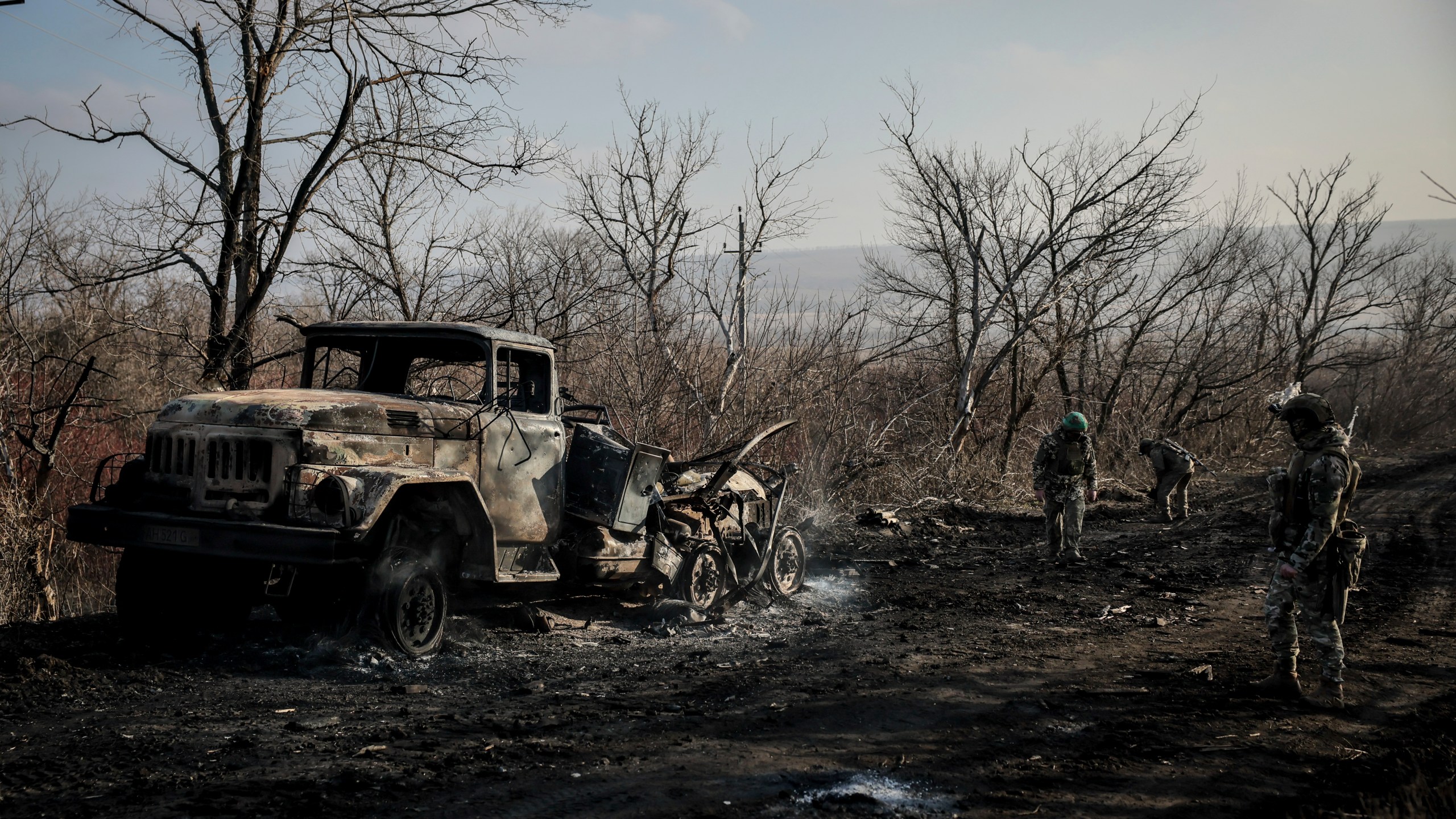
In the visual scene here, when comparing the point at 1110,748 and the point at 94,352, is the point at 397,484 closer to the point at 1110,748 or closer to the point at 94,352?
the point at 1110,748

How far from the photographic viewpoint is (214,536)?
555 centimetres

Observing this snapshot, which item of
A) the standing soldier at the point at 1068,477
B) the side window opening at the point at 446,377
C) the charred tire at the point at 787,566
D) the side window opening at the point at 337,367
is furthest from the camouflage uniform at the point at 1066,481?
the side window opening at the point at 337,367

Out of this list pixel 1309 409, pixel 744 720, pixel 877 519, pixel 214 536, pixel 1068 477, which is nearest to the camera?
pixel 744 720

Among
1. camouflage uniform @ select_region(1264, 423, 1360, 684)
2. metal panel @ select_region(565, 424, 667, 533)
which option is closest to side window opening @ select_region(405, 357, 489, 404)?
metal panel @ select_region(565, 424, 667, 533)

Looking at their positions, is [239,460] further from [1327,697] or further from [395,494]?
[1327,697]

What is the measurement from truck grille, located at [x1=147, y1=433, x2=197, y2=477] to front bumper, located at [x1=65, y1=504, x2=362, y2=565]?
1.00ft

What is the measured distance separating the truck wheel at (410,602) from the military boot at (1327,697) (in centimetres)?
546

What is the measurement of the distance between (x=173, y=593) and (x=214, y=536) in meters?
1.10

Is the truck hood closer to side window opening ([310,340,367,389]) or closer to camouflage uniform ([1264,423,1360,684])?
side window opening ([310,340,367,389])

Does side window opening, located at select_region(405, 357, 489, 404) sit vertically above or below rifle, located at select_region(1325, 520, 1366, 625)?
above

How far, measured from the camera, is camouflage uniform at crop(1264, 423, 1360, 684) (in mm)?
6070

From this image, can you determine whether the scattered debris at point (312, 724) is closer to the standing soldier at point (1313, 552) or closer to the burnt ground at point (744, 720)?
the burnt ground at point (744, 720)

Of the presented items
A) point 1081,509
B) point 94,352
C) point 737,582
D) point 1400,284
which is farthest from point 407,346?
point 1400,284

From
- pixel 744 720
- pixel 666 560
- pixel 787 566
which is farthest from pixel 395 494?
pixel 787 566
